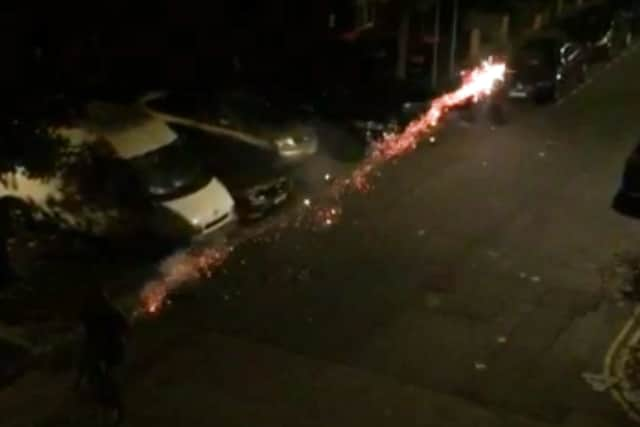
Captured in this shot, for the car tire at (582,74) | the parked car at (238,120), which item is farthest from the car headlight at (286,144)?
the car tire at (582,74)

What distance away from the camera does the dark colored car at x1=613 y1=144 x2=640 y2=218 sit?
14633 millimetres

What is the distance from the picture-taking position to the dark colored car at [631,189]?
1463 cm

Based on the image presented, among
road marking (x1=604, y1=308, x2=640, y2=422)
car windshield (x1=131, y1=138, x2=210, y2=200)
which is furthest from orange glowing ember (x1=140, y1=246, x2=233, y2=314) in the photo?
road marking (x1=604, y1=308, x2=640, y2=422)

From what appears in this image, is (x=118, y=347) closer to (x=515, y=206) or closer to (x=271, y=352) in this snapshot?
(x=271, y=352)

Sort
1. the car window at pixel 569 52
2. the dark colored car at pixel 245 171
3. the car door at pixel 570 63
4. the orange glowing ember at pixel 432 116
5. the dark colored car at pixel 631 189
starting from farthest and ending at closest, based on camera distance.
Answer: the car window at pixel 569 52 → the car door at pixel 570 63 → the orange glowing ember at pixel 432 116 → the dark colored car at pixel 245 171 → the dark colored car at pixel 631 189

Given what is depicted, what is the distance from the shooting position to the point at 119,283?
46.8ft

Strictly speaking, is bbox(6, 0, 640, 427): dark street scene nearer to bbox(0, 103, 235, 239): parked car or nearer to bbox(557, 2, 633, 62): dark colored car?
bbox(0, 103, 235, 239): parked car

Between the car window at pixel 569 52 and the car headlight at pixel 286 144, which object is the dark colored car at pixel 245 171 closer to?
the car headlight at pixel 286 144

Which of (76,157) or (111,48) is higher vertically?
(111,48)

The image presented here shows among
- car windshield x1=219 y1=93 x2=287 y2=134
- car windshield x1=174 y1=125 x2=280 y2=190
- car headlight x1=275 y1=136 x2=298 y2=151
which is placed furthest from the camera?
car windshield x1=219 y1=93 x2=287 y2=134

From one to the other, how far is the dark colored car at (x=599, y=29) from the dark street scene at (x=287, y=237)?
9.93ft

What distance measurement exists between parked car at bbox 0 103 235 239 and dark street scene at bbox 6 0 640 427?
0.04m

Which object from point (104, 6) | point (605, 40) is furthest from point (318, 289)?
point (605, 40)

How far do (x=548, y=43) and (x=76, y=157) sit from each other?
13204mm
